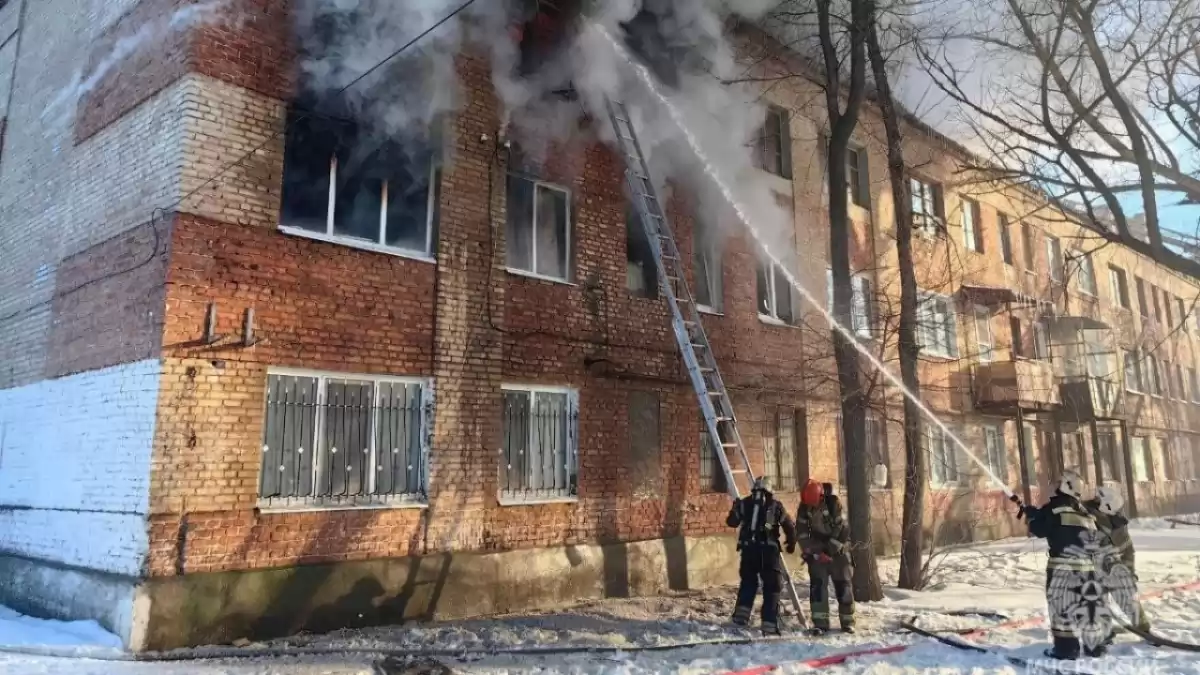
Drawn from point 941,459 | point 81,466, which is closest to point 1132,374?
point 941,459

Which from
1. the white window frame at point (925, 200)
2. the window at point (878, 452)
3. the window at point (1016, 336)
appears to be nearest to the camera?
the window at point (878, 452)

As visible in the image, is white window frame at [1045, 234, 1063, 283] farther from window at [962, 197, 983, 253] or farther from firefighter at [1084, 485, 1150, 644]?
firefighter at [1084, 485, 1150, 644]

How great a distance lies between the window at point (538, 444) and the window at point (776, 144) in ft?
19.8

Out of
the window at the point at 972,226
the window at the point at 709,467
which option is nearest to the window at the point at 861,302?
the window at the point at 709,467

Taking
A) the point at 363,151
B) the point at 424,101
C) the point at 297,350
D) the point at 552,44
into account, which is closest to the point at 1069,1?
the point at 552,44

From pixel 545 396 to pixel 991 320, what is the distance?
12.7 metres

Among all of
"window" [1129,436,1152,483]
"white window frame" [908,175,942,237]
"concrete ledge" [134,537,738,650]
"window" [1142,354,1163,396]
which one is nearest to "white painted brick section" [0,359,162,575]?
"concrete ledge" [134,537,738,650]

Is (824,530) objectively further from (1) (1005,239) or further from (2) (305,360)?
(1) (1005,239)

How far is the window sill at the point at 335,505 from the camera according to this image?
22.9 ft

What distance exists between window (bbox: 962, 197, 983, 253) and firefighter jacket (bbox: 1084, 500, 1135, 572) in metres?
11.5

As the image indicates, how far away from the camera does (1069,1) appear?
830 centimetres

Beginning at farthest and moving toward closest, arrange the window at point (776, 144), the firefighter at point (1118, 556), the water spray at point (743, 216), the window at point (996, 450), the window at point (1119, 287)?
the window at point (1119, 287)
the window at point (996, 450)
the window at point (776, 144)
the water spray at point (743, 216)
the firefighter at point (1118, 556)

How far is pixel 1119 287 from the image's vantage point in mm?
25219

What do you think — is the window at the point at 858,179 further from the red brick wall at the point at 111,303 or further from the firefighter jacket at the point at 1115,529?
the red brick wall at the point at 111,303
